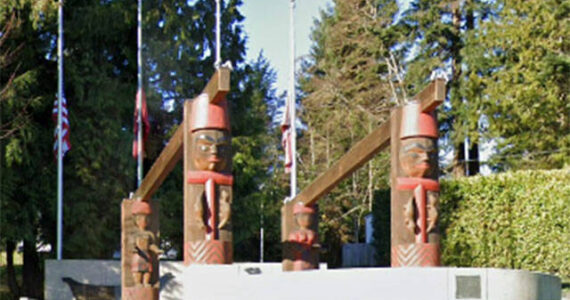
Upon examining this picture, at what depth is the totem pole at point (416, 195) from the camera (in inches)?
334

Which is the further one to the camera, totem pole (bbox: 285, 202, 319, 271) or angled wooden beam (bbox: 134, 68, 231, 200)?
totem pole (bbox: 285, 202, 319, 271)

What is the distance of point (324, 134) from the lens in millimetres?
33969

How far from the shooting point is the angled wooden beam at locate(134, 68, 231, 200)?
29.5ft

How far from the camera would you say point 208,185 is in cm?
934

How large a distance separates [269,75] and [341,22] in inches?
159

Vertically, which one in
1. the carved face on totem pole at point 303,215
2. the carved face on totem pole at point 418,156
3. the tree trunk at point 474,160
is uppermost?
the tree trunk at point 474,160

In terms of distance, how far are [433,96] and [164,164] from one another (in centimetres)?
436

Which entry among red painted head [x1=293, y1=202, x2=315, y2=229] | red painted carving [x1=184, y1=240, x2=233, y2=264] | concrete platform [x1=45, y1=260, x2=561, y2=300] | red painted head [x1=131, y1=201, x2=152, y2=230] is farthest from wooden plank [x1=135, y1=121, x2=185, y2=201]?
concrete platform [x1=45, y1=260, x2=561, y2=300]

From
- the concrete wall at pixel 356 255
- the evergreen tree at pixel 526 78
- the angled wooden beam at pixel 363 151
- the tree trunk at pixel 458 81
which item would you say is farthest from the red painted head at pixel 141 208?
the concrete wall at pixel 356 255

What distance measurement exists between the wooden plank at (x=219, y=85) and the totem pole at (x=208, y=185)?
0.07 meters

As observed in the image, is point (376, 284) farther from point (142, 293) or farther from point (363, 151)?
point (142, 293)

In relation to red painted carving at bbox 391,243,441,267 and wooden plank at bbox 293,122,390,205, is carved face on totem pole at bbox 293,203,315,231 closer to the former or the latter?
wooden plank at bbox 293,122,390,205

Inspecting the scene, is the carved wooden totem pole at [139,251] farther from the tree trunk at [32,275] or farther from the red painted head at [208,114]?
the tree trunk at [32,275]

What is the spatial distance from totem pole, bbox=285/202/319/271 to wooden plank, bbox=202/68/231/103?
11.6 ft
